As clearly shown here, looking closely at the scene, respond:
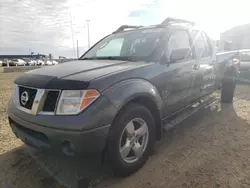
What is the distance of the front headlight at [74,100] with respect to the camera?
6.74 feet

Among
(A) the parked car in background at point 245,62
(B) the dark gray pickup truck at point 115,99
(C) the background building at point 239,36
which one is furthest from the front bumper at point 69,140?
(C) the background building at point 239,36

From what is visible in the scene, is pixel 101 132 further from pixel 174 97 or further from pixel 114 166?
pixel 174 97

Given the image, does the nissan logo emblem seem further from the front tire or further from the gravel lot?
the front tire

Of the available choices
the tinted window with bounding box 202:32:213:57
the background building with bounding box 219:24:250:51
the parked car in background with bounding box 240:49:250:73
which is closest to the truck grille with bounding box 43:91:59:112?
the tinted window with bounding box 202:32:213:57

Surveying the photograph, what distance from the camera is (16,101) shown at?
2580mm

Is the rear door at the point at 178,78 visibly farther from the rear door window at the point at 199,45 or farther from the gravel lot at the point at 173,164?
the gravel lot at the point at 173,164

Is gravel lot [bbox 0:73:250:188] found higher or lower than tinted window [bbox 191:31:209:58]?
lower

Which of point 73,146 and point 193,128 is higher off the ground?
point 73,146

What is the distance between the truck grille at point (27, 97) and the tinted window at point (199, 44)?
110 inches

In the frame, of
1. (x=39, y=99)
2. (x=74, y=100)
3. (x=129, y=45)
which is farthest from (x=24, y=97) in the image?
(x=129, y=45)

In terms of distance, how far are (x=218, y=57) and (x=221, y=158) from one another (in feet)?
8.68

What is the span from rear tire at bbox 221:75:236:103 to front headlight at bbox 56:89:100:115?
4.31 meters

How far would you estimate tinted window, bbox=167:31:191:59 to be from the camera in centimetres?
323

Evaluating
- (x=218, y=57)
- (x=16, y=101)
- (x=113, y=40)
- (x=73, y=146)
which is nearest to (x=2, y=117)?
(x=16, y=101)
